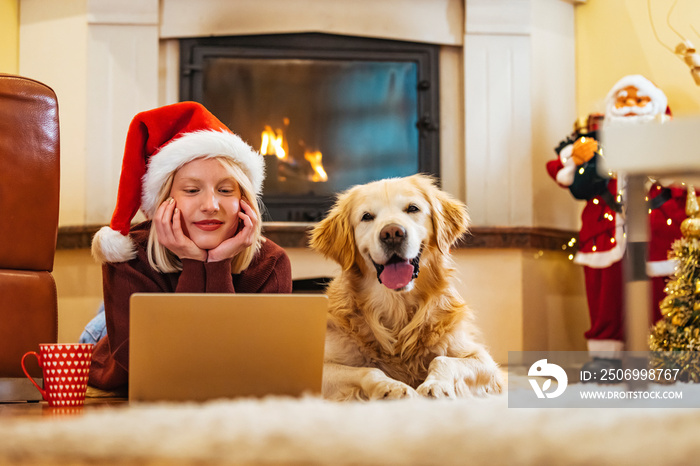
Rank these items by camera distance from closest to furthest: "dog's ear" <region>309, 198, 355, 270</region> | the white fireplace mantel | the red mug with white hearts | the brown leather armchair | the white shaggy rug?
the white shaggy rug
the red mug with white hearts
the brown leather armchair
"dog's ear" <region>309, 198, 355, 270</region>
the white fireplace mantel

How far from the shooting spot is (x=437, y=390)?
1258 millimetres

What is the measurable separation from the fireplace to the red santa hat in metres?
2.11

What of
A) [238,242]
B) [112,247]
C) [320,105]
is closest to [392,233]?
[238,242]

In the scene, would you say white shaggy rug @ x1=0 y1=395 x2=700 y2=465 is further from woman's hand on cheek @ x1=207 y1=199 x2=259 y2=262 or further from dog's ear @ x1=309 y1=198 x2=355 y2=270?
dog's ear @ x1=309 y1=198 x2=355 y2=270

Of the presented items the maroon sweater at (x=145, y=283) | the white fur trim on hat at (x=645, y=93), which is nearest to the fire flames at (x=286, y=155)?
the white fur trim on hat at (x=645, y=93)

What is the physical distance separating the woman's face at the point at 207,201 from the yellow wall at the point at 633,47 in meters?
2.94

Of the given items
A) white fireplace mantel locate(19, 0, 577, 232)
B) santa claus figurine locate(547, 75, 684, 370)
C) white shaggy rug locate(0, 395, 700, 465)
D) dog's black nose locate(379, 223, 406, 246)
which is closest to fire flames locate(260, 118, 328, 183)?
white fireplace mantel locate(19, 0, 577, 232)

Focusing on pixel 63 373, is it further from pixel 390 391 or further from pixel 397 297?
pixel 397 297

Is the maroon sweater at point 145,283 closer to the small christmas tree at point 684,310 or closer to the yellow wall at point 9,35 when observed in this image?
the small christmas tree at point 684,310

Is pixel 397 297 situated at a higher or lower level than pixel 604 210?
lower

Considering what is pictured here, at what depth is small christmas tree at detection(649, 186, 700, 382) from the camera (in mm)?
2479

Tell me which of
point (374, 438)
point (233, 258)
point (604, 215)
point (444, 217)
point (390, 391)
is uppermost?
point (604, 215)

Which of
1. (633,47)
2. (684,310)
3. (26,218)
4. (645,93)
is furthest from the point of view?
(633,47)

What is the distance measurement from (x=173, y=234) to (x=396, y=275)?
19.7 inches
